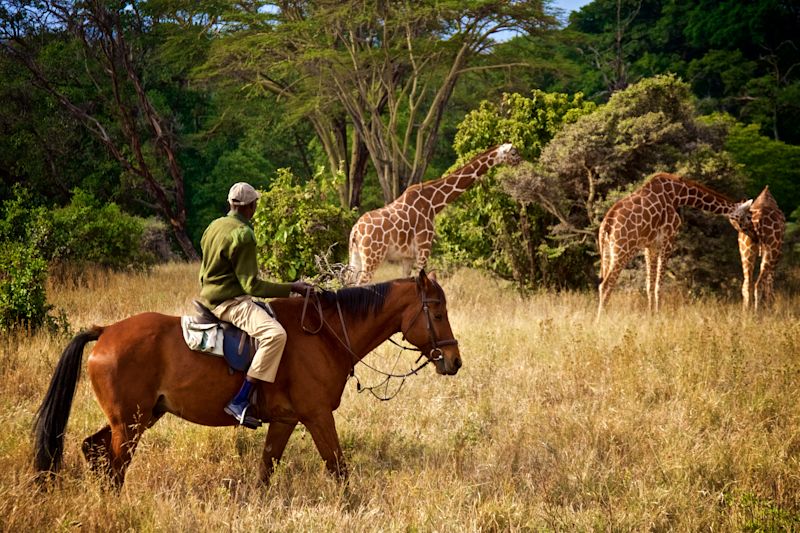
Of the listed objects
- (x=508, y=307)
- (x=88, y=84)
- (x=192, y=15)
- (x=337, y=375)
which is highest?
(x=192, y=15)

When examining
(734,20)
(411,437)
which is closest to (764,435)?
(411,437)

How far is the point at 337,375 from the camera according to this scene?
4.93 metres

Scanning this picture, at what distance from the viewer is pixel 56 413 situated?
4527 mm

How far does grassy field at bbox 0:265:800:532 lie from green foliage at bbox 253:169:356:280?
4070 millimetres

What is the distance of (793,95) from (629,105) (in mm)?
19193

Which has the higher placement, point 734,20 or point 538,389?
point 734,20

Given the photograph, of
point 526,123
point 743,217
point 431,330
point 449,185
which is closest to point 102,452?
point 431,330

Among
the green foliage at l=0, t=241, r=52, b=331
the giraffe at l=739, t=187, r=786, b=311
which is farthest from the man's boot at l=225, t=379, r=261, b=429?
the giraffe at l=739, t=187, r=786, b=311

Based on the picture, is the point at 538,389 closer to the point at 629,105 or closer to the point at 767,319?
the point at 767,319

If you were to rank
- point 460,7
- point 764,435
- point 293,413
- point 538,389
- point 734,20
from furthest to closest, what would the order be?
point 734,20
point 460,7
point 538,389
point 764,435
point 293,413

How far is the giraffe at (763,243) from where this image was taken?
1088 centimetres

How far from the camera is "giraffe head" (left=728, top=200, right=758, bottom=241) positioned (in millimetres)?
10766

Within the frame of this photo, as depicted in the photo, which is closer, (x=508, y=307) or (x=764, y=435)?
(x=764, y=435)

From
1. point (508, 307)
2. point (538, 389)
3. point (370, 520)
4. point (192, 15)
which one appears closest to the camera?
point (370, 520)
